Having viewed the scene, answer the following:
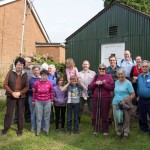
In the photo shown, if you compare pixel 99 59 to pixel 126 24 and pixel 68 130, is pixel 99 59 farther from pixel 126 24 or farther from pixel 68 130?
pixel 68 130

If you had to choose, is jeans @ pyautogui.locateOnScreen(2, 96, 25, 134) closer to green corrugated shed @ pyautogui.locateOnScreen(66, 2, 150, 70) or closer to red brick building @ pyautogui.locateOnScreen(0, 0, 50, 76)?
green corrugated shed @ pyautogui.locateOnScreen(66, 2, 150, 70)

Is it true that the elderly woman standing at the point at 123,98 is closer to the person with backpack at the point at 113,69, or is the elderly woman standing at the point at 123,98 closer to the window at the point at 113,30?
the person with backpack at the point at 113,69

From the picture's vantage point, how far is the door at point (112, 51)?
15.1 metres

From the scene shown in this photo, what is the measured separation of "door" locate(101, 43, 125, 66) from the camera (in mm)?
15086

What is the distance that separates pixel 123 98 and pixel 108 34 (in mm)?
9171

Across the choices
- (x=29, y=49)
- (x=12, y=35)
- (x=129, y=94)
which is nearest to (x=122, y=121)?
(x=129, y=94)

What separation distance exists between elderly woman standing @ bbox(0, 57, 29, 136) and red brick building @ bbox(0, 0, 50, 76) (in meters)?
9.78

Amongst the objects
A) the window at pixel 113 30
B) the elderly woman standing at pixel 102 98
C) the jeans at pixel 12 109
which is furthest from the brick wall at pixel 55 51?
the elderly woman standing at pixel 102 98

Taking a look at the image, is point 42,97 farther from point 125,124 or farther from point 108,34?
point 108,34

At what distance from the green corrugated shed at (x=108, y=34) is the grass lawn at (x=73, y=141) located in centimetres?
752

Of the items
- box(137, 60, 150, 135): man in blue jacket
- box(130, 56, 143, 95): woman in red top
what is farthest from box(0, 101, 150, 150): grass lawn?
box(130, 56, 143, 95): woman in red top

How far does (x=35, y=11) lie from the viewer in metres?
23.2

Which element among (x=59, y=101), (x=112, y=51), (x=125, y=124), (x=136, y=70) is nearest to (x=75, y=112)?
(x=59, y=101)

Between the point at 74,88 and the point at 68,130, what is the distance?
1.09 m
